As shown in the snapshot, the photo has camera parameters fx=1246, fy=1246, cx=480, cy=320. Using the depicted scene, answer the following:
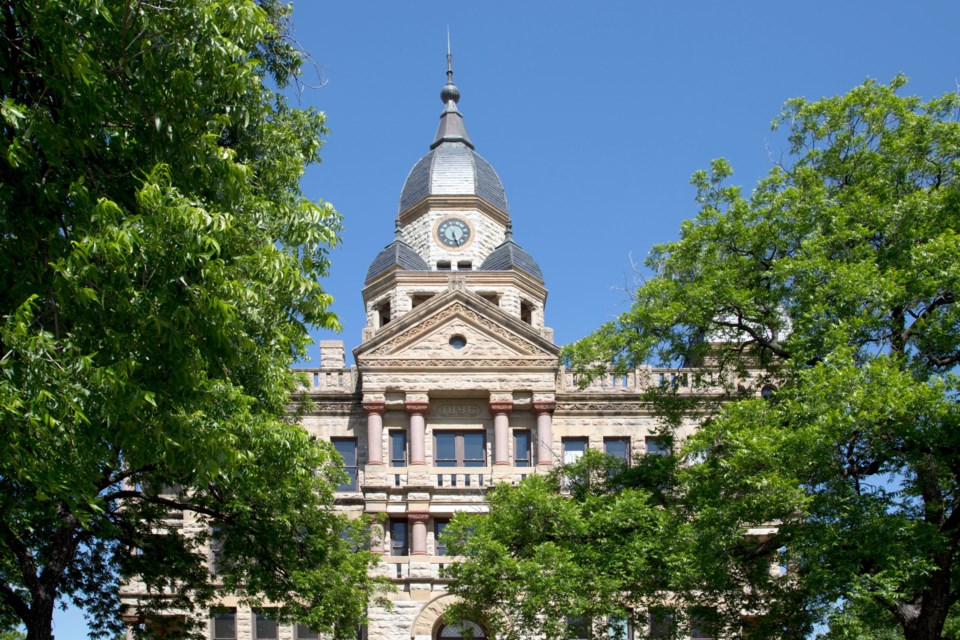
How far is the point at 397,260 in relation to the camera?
47281mm

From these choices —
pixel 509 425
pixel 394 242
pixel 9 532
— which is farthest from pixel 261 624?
pixel 9 532

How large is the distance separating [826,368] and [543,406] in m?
17.2

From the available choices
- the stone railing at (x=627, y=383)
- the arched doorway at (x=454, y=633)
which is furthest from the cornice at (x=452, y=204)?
the arched doorway at (x=454, y=633)

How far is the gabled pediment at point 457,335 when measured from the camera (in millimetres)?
40125

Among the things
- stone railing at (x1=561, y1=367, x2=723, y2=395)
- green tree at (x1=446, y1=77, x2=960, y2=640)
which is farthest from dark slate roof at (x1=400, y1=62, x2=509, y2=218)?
green tree at (x1=446, y1=77, x2=960, y2=640)

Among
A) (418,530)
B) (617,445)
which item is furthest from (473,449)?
(617,445)

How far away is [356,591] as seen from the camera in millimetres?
28016

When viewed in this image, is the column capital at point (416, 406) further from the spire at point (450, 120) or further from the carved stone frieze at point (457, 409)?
the spire at point (450, 120)

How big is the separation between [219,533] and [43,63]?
1371cm

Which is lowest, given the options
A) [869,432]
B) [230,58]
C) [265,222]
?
[869,432]

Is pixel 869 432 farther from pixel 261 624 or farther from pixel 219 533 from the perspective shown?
pixel 261 624

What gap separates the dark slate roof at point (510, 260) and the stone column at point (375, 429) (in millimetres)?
9498

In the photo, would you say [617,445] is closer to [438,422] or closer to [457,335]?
[438,422]

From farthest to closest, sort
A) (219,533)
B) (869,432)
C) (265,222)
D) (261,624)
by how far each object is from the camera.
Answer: (261,624), (219,533), (869,432), (265,222)
